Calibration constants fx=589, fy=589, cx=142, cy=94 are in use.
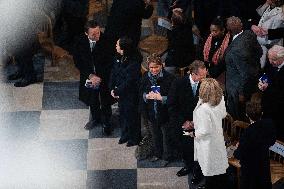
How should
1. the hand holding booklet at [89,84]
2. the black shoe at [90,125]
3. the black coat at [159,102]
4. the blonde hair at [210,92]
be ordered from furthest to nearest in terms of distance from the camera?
the black shoe at [90,125] < the hand holding booklet at [89,84] < the black coat at [159,102] < the blonde hair at [210,92]

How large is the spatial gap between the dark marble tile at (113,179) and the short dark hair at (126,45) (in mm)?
1404

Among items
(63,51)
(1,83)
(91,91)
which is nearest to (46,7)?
(63,51)

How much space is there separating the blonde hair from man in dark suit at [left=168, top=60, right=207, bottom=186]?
17.3 inches

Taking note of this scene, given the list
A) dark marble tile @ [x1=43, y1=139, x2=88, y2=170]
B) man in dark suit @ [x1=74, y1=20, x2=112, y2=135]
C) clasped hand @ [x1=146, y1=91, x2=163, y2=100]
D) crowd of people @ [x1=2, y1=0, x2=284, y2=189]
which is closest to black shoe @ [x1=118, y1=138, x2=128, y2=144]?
crowd of people @ [x1=2, y1=0, x2=284, y2=189]

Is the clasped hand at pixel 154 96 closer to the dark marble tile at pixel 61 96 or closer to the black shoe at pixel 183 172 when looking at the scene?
the black shoe at pixel 183 172

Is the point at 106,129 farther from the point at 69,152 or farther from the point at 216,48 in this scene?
the point at 216,48

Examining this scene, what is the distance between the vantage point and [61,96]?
330 inches

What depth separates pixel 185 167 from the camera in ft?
22.6

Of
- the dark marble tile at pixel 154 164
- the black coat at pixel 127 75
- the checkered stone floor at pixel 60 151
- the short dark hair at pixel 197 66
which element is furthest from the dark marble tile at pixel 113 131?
the short dark hair at pixel 197 66

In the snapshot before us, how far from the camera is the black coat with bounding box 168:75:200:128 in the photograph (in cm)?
634

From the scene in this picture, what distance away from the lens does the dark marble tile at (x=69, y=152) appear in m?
7.16

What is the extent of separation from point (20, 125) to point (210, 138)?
9.89ft

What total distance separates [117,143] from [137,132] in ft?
1.03

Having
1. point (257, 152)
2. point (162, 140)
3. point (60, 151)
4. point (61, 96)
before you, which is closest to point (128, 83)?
point (162, 140)
